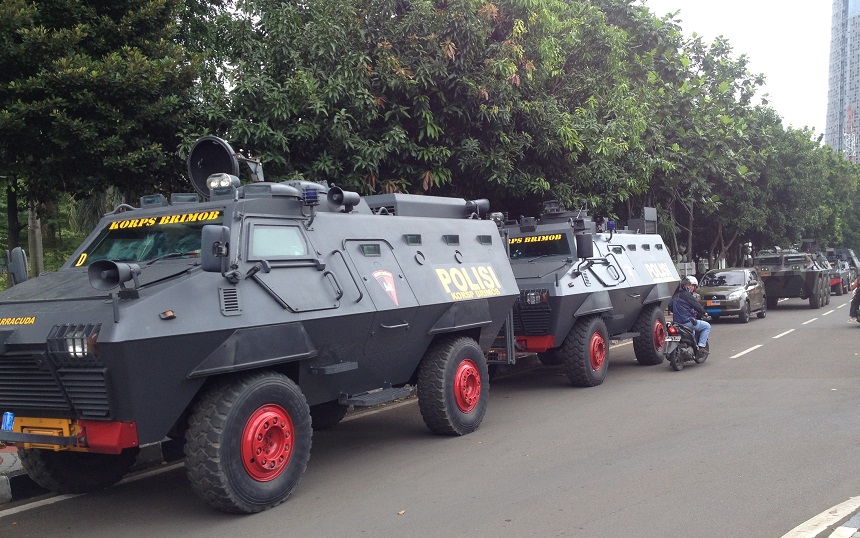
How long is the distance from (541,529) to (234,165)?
14.8ft

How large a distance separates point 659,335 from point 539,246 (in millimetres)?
3267

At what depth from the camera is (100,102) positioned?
8859 mm

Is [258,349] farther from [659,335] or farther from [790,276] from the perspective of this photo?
[790,276]

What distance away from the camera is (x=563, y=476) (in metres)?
6.73

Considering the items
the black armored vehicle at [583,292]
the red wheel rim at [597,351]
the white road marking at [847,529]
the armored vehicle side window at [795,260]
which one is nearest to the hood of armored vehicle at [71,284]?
the white road marking at [847,529]

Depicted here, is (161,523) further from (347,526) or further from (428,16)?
(428,16)

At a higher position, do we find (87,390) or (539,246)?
(539,246)

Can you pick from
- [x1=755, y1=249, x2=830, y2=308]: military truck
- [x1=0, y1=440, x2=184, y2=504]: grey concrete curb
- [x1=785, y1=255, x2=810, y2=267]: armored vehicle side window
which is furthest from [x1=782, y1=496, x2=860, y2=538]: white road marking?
[x1=785, y1=255, x2=810, y2=267]: armored vehicle side window

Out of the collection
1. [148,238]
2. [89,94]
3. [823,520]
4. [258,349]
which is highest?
[89,94]

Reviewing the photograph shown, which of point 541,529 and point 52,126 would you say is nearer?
point 541,529

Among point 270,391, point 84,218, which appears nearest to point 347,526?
point 270,391

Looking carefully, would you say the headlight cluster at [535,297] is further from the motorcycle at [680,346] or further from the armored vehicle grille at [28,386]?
the armored vehicle grille at [28,386]

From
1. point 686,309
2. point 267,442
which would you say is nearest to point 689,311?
point 686,309

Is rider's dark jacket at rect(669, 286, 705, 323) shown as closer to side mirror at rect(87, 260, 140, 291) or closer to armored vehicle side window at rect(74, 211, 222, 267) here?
armored vehicle side window at rect(74, 211, 222, 267)
